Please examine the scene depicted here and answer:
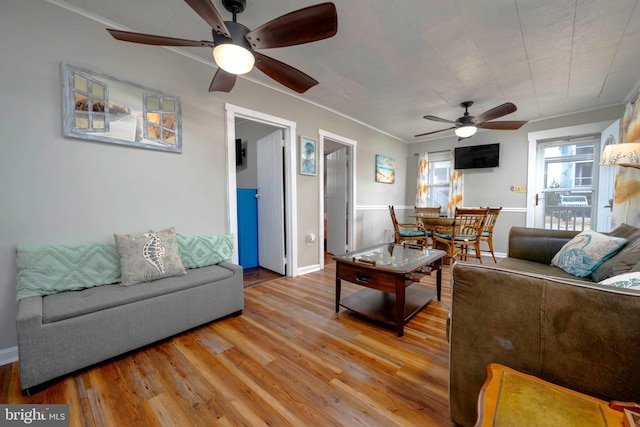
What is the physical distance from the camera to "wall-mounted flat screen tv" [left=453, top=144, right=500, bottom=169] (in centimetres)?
454

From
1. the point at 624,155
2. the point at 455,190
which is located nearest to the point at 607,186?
the point at 624,155

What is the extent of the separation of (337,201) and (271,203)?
4.96 ft

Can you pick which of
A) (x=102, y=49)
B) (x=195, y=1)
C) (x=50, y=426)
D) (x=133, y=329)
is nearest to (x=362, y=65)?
(x=195, y=1)

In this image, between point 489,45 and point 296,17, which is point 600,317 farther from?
point 489,45

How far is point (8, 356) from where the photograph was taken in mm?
1584

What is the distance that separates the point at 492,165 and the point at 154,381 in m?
5.55

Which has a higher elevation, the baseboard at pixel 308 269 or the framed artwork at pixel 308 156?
the framed artwork at pixel 308 156

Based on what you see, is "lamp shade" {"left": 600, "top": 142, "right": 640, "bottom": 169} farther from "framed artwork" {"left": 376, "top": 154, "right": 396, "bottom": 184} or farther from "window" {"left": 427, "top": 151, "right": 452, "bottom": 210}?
"window" {"left": 427, "top": 151, "right": 452, "bottom": 210}

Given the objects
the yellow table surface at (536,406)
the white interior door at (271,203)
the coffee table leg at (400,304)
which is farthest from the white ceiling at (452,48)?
the yellow table surface at (536,406)

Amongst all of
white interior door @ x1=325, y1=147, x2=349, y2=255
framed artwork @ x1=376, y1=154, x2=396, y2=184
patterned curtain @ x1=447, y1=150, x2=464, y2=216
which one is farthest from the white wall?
patterned curtain @ x1=447, y1=150, x2=464, y2=216

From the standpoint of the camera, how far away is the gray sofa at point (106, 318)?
1295 millimetres

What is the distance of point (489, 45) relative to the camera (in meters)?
2.17

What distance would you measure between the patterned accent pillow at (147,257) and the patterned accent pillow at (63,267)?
106 mm

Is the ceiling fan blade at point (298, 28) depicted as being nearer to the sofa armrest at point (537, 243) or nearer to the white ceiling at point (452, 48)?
the white ceiling at point (452, 48)
